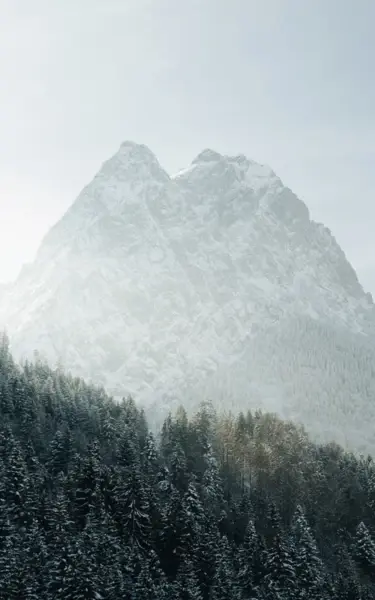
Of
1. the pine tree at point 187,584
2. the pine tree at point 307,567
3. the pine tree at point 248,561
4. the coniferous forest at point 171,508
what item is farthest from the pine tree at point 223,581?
the pine tree at point 307,567

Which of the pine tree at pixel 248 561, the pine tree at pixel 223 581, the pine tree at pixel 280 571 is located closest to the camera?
the pine tree at pixel 223 581

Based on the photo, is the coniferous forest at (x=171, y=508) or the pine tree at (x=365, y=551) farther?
the pine tree at (x=365, y=551)

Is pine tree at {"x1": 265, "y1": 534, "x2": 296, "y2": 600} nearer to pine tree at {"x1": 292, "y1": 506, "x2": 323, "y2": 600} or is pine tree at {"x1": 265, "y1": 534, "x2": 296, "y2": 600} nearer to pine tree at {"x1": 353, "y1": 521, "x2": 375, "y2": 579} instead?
pine tree at {"x1": 292, "y1": 506, "x2": 323, "y2": 600}

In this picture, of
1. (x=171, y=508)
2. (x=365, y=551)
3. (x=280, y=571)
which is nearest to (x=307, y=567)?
(x=280, y=571)

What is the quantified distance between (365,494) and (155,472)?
4072cm

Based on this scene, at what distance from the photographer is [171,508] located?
296 ft

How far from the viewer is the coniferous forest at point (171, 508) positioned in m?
73.1

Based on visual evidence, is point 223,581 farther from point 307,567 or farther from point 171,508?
point 307,567

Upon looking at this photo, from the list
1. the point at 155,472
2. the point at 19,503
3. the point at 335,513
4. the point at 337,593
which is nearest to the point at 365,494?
the point at 335,513

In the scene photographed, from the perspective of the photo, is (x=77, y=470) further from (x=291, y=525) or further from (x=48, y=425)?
(x=291, y=525)

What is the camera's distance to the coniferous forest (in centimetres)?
7312

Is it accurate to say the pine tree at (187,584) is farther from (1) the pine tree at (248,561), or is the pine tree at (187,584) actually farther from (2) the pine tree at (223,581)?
(1) the pine tree at (248,561)

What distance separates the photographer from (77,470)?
3531 inches

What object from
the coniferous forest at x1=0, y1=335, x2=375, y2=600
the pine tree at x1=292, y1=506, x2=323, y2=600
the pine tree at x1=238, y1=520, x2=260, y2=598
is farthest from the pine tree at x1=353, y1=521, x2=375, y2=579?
the pine tree at x1=238, y1=520, x2=260, y2=598
